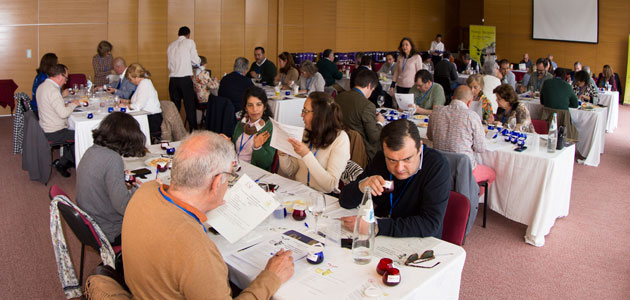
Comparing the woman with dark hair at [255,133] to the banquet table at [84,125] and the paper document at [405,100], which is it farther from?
the paper document at [405,100]

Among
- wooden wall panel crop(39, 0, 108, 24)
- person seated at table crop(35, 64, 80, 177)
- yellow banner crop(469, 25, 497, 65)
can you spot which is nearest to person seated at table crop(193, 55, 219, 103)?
person seated at table crop(35, 64, 80, 177)

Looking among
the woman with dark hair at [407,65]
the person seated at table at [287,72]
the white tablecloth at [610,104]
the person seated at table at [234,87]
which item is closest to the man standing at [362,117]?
the person seated at table at [234,87]

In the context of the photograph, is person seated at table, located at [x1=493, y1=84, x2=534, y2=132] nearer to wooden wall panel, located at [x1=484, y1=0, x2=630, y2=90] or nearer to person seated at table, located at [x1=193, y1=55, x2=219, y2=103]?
person seated at table, located at [x1=193, y1=55, x2=219, y2=103]

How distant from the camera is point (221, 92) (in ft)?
24.3

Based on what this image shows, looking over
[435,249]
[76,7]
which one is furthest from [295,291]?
[76,7]

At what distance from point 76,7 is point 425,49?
1104 cm

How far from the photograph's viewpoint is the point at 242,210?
262 cm

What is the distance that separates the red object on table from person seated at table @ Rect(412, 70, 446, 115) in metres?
6.65

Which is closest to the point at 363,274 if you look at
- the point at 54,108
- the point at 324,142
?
the point at 324,142

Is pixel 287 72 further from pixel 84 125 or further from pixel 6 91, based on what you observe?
pixel 6 91

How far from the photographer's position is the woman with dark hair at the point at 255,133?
4168 millimetres

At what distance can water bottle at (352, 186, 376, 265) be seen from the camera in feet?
7.80

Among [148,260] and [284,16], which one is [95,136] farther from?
[284,16]

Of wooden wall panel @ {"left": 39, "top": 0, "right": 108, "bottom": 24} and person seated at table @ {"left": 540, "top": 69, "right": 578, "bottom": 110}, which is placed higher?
wooden wall panel @ {"left": 39, "top": 0, "right": 108, "bottom": 24}
